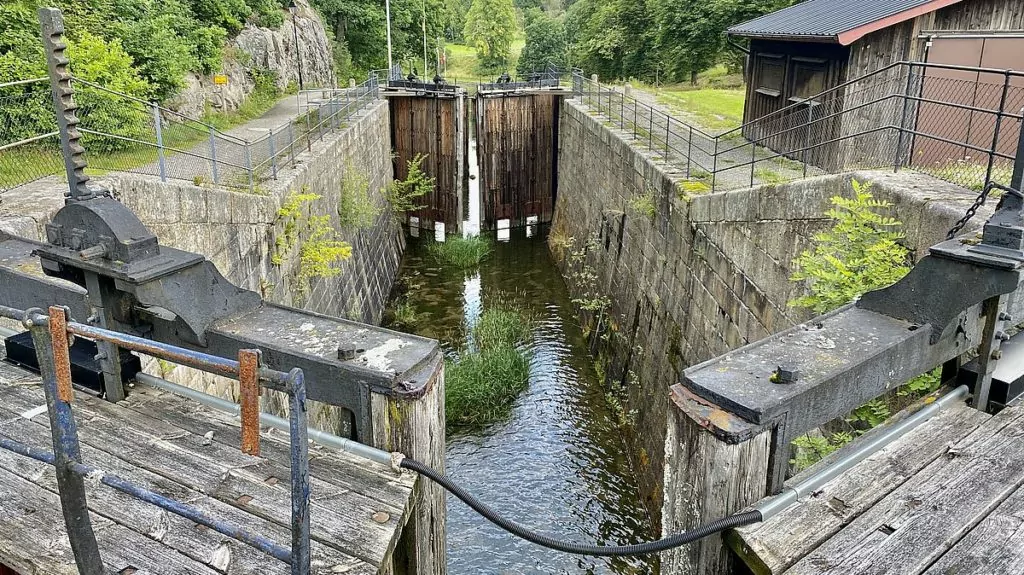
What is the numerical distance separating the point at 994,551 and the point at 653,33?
37.0 meters

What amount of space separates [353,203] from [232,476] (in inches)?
448

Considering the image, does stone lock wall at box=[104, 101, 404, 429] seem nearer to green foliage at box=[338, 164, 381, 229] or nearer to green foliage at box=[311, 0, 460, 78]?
green foliage at box=[338, 164, 381, 229]

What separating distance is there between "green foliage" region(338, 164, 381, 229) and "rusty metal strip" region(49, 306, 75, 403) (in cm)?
1168

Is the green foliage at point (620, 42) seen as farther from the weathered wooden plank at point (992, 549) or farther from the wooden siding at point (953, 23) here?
the weathered wooden plank at point (992, 549)

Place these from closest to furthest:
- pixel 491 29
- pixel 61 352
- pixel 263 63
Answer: pixel 61 352, pixel 263 63, pixel 491 29

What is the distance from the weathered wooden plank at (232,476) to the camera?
2701mm

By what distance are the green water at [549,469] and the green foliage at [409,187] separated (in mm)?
5533

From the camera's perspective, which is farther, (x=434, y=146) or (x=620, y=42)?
(x=620, y=42)

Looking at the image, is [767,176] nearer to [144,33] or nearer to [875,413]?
[875,413]

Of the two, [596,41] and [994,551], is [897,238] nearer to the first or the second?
[994,551]

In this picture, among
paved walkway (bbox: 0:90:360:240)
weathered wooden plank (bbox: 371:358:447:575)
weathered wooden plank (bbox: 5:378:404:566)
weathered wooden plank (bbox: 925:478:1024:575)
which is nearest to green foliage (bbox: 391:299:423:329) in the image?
paved walkway (bbox: 0:90:360:240)

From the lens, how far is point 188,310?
10.5ft

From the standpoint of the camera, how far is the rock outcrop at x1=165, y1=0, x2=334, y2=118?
16594mm

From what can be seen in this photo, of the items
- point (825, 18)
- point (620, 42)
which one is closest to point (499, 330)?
point (825, 18)
